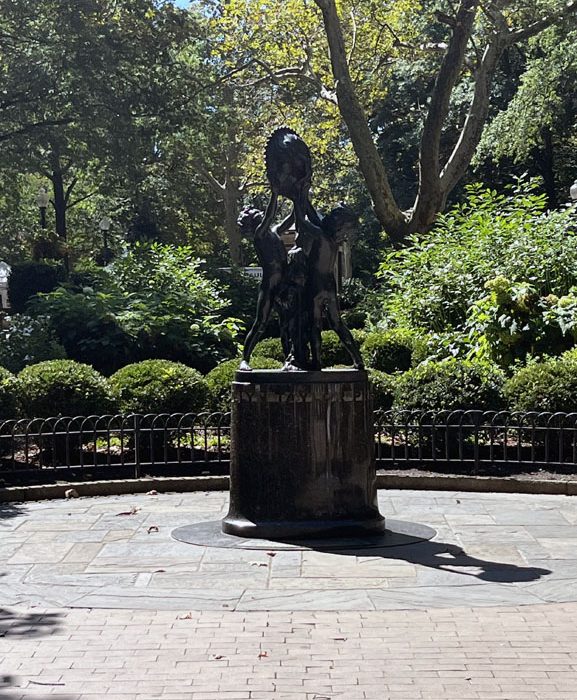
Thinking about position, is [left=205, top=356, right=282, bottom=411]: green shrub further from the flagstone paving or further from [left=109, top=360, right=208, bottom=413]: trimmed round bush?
the flagstone paving

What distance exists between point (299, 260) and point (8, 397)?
14.4 ft

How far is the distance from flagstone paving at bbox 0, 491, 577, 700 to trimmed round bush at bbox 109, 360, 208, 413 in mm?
3003

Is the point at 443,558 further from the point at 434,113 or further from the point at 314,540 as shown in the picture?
the point at 434,113

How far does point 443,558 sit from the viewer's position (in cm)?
788

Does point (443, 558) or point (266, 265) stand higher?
point (266, 265)

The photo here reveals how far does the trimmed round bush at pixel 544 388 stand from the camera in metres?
11.9

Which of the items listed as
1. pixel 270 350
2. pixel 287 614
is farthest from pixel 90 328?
pixel 287 614

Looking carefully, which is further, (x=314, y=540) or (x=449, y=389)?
(x=449, y=389)

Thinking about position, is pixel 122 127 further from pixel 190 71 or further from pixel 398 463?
pixel 398 463

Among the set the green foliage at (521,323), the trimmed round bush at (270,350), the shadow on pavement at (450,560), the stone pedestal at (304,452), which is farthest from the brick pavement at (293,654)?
the trimmed round bush at (270,350)

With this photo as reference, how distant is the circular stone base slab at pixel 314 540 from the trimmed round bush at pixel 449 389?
3.20 m

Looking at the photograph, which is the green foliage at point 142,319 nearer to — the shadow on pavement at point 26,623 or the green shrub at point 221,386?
the green shrub at point 221,386

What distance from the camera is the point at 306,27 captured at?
2806 centimetres

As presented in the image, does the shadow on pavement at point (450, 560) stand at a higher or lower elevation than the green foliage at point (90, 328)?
lower
